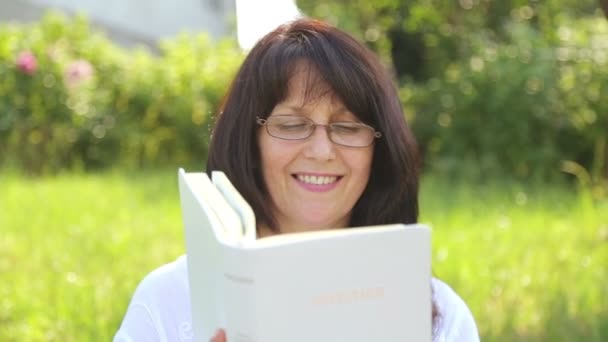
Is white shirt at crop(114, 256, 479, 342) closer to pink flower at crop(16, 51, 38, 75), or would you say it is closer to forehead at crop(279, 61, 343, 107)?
forehead at crop(279, 61, 343, 107)

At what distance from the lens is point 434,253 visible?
13.5 ft

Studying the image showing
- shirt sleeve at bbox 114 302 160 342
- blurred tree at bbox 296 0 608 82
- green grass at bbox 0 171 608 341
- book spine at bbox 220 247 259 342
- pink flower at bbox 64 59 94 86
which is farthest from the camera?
blurred tree at bbox 296 0 608 82

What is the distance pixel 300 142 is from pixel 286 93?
0.34 ft

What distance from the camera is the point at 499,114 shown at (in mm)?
6660

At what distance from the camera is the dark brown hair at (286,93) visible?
163cm

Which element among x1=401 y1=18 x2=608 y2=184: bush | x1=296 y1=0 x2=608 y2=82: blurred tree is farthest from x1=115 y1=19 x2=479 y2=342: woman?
x1=296 y1=0 x2=608 y2=82: blurred tree

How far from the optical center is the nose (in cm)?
157

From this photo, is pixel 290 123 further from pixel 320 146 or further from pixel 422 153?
pixel 422 153

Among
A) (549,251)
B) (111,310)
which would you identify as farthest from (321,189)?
(549,251)

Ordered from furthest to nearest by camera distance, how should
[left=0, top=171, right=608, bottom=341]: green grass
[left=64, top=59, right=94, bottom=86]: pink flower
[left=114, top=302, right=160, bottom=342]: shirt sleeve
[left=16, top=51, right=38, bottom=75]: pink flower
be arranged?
1. [left=64, top=59, right=94, bottom=86]: pink flower
2. [left=16, top=51, right=38, bottom=75]: pink flower
3. [left=0, top=171, right=608, bottom=341]: green grass
4. [left=114, top=302, right=160, bottom=342]: shirt sleeve

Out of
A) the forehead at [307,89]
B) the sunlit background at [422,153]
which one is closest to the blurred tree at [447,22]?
the sunlit background at [422,153]

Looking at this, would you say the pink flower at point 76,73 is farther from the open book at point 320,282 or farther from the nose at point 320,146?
the open book at point 320,282

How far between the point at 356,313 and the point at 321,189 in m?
0.57

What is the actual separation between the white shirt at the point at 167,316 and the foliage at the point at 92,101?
5.52 m
